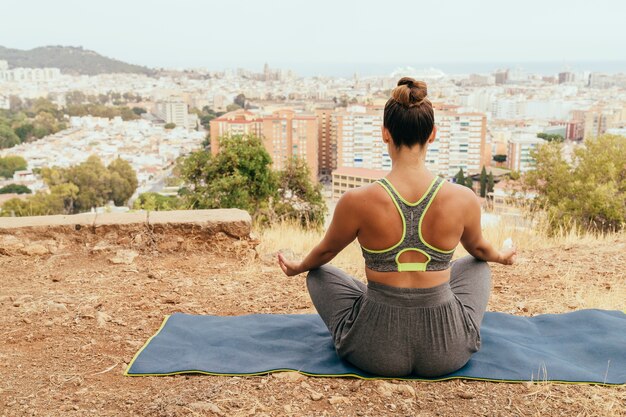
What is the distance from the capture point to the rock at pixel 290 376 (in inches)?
78.0

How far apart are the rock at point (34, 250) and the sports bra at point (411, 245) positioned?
8.16ft

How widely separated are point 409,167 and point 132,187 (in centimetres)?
3837

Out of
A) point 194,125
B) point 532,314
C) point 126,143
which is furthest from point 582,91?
point 532,314

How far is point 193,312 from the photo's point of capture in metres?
2.78

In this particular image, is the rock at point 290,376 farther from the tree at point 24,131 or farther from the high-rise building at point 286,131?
the tree at point 24,131

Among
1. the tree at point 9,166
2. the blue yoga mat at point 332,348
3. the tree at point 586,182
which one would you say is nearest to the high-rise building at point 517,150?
the tree at point 586,182

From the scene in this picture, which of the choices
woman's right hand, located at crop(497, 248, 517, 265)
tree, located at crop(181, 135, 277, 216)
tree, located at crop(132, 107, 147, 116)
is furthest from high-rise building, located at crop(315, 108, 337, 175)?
Result: woman's right hand, located at crop(497, 248, 517, 265)

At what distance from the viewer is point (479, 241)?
2055 mm

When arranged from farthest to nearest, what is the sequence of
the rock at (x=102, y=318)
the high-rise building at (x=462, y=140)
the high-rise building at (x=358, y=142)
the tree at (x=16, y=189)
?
the high-rise building at (x=462, y=140)
the high-rise building at (x=358, y=142)
the tree at (x=16, y=189)
the rock at (x=102, y=318)

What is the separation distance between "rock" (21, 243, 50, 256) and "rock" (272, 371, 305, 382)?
2231 mm

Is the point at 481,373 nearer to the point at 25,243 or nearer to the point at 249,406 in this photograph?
the point at 249,406

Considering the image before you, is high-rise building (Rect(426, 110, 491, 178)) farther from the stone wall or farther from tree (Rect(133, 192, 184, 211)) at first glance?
the stone wall

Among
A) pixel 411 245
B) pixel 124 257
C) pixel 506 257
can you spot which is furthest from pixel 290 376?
pixel 124 257

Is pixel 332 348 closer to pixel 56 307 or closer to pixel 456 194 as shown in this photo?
pixel 456 194
